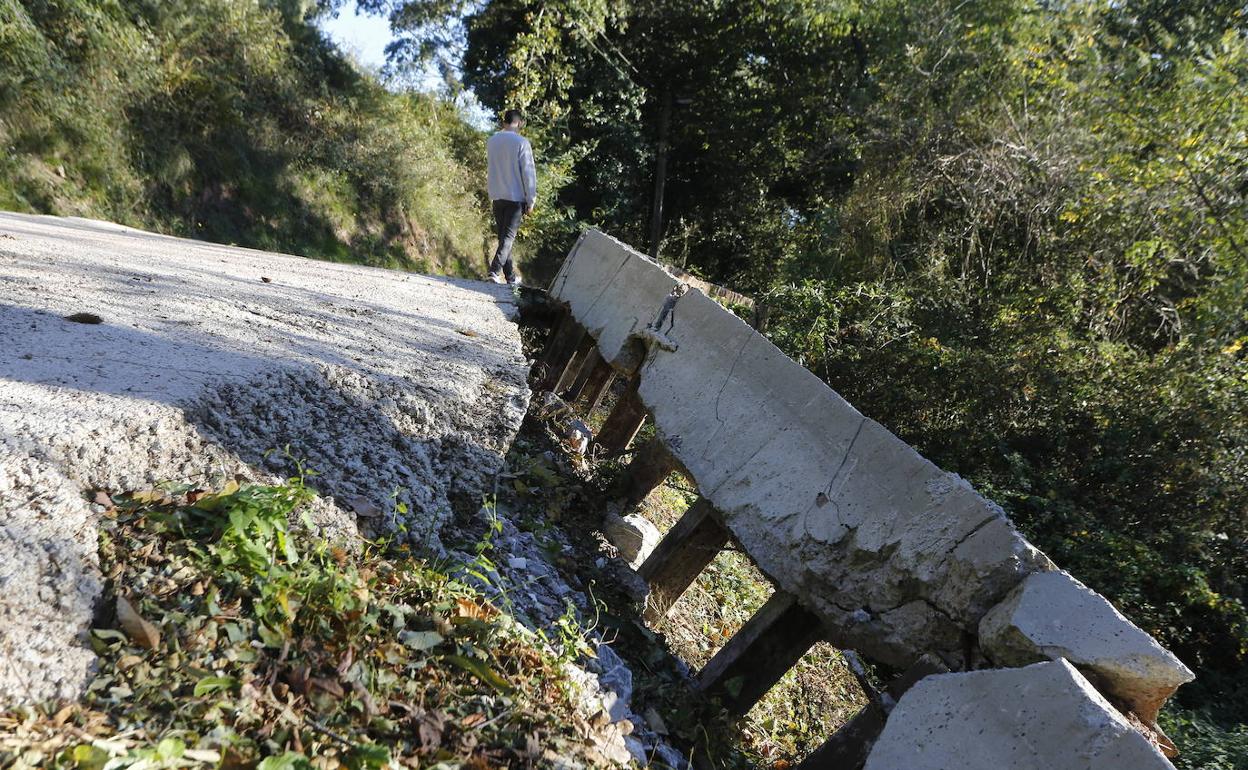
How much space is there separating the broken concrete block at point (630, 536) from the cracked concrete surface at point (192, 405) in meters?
0.99

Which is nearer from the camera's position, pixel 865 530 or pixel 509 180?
pixel 865 530

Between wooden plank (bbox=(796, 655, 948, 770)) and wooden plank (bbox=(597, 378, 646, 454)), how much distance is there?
7.92 feet

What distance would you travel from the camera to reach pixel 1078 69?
953cm

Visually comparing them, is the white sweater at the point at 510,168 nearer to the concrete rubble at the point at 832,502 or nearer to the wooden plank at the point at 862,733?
the concrete rubble at the point at 832,502

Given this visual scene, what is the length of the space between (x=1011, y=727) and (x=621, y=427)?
3.14 m

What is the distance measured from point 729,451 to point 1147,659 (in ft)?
5.98

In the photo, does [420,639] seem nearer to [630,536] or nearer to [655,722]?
[655,722]

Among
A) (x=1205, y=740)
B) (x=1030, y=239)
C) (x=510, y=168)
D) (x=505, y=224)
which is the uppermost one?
(x=1030, y=239)

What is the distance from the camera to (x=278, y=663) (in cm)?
185

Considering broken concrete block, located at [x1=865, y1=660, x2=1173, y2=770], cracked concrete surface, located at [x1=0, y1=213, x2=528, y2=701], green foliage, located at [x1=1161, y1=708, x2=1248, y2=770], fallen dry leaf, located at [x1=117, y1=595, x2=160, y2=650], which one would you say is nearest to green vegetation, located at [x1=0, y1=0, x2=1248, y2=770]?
green foliage, located at [x1=1161, y1=708, x2=1248, y2=770]

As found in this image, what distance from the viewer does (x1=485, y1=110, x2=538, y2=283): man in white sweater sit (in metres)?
7.47

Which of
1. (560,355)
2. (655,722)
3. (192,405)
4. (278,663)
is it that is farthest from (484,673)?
(560,355)

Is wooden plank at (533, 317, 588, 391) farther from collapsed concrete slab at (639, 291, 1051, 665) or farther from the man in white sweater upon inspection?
collapsed concrete slab at (639, 291, 1051, 665)

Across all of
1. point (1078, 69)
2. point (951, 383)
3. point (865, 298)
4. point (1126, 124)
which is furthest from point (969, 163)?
point (951, 383)
